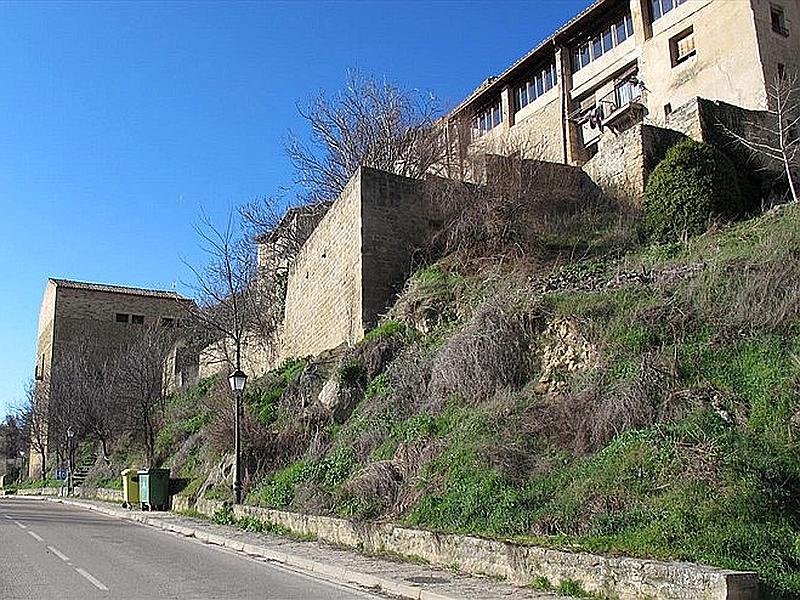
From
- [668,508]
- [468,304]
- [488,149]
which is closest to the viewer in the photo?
[668,508]

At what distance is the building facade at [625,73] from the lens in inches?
1232

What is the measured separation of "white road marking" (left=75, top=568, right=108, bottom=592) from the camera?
10.1 meters

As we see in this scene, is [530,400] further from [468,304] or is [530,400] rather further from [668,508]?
[468,304]

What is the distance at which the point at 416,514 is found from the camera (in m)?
12.6

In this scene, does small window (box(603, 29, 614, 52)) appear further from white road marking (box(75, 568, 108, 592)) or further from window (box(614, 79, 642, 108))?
white road marking (box(75, 568, 108, 592))

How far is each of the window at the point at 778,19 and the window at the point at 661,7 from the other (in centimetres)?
371

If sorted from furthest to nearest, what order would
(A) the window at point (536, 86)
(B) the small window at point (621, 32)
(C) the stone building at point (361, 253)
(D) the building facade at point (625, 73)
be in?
(A) the window at point (536, 86), (B) the small window at point (621, 32), (D) the building facade at point (625, 73), (C) the stone building at point (361, 253)

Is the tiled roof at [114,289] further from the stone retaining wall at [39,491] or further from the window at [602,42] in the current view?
the window at [602,42]

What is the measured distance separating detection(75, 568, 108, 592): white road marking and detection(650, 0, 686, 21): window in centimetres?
3302

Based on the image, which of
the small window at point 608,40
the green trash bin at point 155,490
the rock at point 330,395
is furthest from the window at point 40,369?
the rock at point 330,395

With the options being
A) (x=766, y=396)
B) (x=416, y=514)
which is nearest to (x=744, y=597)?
(x=766, y=396)

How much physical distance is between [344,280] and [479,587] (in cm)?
1551

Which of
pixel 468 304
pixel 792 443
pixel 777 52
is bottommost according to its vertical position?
pixel 792 443

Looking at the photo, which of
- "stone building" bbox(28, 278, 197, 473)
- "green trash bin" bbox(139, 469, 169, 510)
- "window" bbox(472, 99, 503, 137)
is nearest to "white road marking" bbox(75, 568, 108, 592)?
"green trash bin" bbox(139, 469, 169, 510)
